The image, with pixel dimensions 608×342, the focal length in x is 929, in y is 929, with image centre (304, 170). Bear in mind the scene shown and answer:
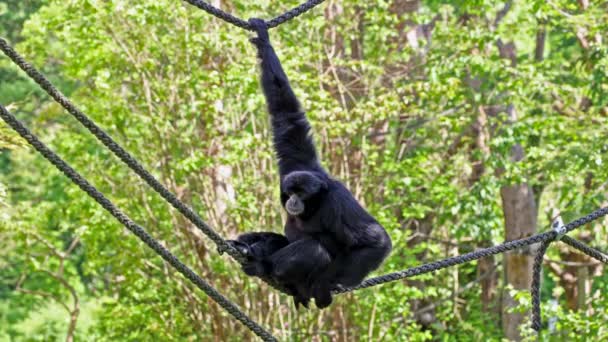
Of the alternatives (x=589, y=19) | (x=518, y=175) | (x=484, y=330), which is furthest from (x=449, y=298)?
(x=589, y=19)

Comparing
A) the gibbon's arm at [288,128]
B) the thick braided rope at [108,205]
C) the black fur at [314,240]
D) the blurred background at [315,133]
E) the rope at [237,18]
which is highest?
the blurred background at [315,133]

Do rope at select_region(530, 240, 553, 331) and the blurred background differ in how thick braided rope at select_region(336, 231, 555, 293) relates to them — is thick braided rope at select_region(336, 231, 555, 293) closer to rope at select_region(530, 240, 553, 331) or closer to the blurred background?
rope at select_region(530, 240, 553, 331)

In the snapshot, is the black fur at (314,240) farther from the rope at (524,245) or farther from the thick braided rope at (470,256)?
the thick braided rope at (470,256)

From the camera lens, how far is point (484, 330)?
51.0 feet

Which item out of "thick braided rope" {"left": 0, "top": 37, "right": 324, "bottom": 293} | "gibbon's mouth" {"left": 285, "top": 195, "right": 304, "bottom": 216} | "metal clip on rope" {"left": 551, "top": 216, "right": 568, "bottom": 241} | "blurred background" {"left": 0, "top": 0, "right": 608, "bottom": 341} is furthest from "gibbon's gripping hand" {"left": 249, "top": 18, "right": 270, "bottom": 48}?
"blurred background" {"left": 0, "top": 0, "right": 608, "bottom": 341}

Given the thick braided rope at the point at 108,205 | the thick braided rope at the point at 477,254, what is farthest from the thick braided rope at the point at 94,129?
the thick braided rope at the point at 477,254

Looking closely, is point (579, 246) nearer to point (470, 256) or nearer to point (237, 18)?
point (470, 256)

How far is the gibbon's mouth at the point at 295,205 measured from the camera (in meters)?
6.15

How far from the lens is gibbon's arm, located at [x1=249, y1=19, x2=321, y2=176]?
21.7ft

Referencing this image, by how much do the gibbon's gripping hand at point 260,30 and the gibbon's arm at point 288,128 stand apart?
1.36 feet

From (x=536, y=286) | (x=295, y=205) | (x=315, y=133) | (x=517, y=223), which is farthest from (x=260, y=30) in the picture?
(x=517, y=223)

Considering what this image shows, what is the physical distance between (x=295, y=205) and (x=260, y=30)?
117 cm

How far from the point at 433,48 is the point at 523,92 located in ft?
5.33

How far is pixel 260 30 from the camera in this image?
598 centimetres
